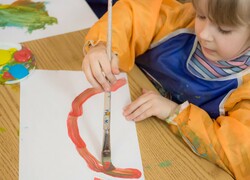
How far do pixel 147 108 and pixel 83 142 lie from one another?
0.48 ft

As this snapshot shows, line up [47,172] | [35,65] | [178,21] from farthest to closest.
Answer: [178,21] → [35,65] → [47,172]

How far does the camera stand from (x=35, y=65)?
85cm

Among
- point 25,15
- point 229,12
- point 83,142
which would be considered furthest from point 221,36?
point 25,15

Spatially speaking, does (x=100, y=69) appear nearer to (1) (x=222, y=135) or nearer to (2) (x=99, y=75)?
(2) (x=99, y=75)

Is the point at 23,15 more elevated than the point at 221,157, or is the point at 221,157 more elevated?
the point at 23,15

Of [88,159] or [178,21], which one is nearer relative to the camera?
[88,159]

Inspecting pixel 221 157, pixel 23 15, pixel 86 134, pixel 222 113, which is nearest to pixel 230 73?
pixel 222 113

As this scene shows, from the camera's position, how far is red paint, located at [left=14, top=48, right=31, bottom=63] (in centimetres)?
84

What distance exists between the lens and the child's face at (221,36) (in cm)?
76

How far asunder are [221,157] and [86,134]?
256mm

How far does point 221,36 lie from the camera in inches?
30.4

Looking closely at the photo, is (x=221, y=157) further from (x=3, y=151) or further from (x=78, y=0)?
(x=78, y=0)

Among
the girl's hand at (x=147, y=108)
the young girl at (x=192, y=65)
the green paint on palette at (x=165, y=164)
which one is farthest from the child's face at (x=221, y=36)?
the green paint on palette at (x=165, y=164)

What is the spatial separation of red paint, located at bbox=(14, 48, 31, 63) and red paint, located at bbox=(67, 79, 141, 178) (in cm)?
15
